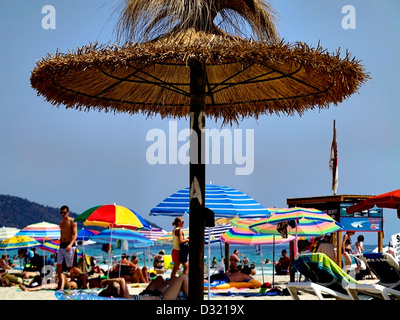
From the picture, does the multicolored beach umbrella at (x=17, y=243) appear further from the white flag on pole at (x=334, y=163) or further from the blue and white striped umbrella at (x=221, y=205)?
the white flag on pole at (x=334, y=163)

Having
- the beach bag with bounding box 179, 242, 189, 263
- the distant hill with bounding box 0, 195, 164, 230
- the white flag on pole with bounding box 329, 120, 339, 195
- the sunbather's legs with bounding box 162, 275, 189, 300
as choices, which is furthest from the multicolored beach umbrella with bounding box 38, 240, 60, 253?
the distant hill with bounding box 0, 195, 164, 230

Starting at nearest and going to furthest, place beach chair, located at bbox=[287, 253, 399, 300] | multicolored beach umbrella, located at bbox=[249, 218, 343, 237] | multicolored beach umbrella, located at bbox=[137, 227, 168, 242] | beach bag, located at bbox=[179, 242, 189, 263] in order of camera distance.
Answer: beach chair, located at bbox=[287, 253, 399, 300], beach bag, located at bbox=[179, 242, 189, 263], multicolored beach umbrella, located at bbox=[249, 218, 343, 237], multicolored beach umbrella, located at bbox=[137, 227, 168, 242]

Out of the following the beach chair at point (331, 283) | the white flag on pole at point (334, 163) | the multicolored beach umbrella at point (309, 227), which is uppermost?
the white flag on pole at point (334, 163)

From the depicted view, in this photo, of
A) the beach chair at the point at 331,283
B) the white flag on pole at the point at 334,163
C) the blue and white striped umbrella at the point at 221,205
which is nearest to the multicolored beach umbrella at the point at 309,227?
the blue and white striped umbrella at the point at 221,205

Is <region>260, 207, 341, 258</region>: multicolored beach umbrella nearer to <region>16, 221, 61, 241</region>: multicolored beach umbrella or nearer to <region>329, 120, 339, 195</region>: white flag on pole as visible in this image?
<region>329, 120, 339, 195</region>: white flag on pole

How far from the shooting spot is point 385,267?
7.41 metres

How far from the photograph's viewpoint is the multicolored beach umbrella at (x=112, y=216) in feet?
38.4

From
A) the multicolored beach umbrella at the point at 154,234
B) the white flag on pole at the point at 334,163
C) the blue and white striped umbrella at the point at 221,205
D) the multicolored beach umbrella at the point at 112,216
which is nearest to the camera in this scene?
the blue and white striped umbrella at the point at 221,205

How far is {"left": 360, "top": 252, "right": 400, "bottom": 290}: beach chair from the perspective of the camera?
7309 mm

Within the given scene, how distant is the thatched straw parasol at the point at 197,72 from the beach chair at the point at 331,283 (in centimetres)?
175

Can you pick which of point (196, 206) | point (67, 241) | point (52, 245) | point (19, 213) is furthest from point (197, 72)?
point (19, 213)

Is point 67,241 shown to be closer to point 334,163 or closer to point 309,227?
point 309,227

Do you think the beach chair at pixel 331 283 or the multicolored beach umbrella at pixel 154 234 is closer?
the beach chair at pixel 331 283

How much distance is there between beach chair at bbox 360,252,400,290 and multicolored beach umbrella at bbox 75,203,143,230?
561 centimetres
